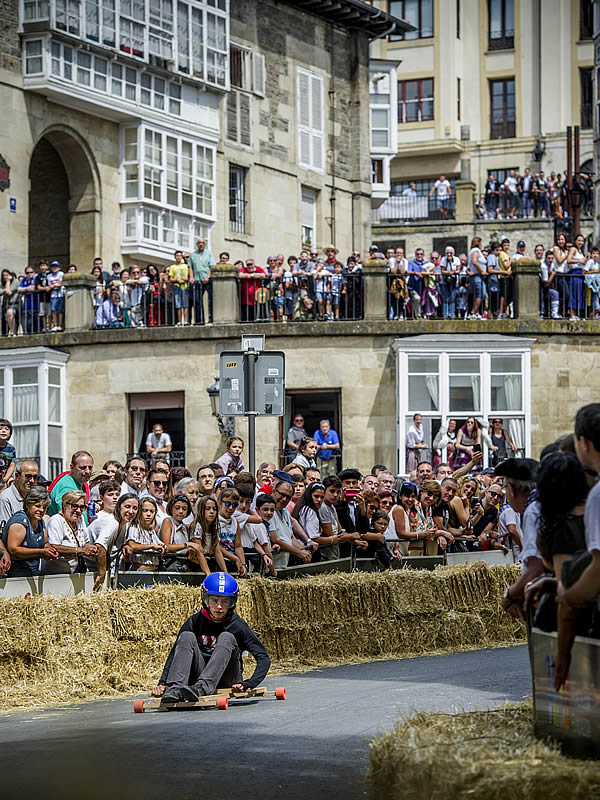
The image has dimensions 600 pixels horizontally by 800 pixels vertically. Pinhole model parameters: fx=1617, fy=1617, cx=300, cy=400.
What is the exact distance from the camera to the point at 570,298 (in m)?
33.2

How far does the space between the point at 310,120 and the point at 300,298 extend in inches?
540

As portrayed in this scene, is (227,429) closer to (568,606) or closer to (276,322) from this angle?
(276,322)

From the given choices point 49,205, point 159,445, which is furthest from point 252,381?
point 49,205

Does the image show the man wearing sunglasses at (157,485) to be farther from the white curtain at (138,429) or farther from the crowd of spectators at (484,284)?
the white curtain at (138,429)

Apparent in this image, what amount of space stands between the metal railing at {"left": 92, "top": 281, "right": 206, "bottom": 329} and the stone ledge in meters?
0.19

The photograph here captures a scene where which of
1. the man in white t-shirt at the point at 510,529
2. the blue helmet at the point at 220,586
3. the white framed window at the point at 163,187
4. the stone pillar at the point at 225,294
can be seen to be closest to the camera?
the blue helmet at the point at 220,586

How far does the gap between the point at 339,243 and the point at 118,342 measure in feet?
45.2

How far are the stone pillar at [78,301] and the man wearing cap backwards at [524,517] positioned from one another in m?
24.4

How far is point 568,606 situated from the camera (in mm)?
6648

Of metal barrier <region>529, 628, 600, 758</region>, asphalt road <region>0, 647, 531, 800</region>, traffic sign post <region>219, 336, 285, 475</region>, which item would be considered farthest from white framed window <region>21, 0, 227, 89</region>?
metal barrier <region>529, 628, 600, 758</region>

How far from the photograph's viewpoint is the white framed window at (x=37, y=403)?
33656 millimetres

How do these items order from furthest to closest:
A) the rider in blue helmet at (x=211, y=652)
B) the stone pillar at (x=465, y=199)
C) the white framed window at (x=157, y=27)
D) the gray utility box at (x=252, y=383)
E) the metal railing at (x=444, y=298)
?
1. the stone pillar at (x=465, y=199)
2. the white framed window at (x=157, y=27)
3. the metal railing at (x=444, y=298)
4. the gray utility box at (x=252, y=383)
5. the rider in blue helmet at (x=211, y=652)

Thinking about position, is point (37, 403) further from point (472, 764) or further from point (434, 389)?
point (472, 764)

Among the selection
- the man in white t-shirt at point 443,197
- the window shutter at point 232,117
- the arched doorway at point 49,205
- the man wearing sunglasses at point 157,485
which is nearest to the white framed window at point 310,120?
the window shutter at point 232,117
